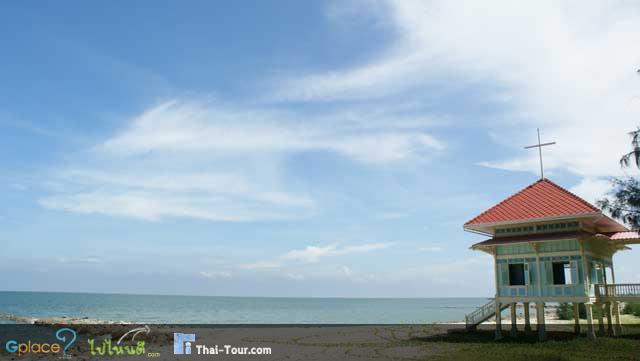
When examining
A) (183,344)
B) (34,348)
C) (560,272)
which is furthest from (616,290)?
(34,348)

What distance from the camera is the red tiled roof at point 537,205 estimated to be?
26.2 m

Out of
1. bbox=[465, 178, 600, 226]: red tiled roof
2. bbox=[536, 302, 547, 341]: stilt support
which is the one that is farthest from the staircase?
bbox=[465, 178, 600, 226]: red tiled roof

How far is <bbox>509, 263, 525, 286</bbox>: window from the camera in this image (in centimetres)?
2806

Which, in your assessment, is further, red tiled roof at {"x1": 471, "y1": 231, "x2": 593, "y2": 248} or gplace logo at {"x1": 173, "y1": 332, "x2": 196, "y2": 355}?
gplace logo at {"x1": 173, "y1": 332, "x2": 196, "y2": 355}

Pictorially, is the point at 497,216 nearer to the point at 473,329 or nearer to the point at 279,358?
the point at 473,329

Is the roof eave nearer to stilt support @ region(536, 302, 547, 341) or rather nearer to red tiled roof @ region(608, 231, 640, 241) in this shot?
red tiled roof @ region(608, 231, 640, 241)

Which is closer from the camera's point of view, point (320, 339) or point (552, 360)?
point (552, 360)

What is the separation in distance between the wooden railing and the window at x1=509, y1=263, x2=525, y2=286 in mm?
3495

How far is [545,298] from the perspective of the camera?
26.2m

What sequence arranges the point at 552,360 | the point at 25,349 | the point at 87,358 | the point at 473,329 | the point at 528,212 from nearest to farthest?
the point at 552,360 < the point at 87,358 < the point at 528,212 < the point at 25,349 < the point at 473,329

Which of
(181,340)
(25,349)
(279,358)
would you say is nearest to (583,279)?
(279,358)

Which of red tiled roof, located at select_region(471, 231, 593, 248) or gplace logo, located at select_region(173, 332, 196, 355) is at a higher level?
red tiled roof, located at select_region(471, 231, 593, 248)

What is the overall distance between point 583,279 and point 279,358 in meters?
14.8

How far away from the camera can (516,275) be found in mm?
28344
